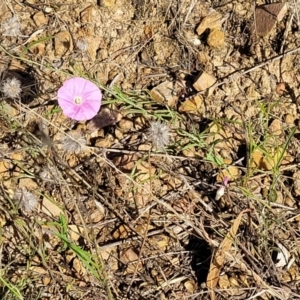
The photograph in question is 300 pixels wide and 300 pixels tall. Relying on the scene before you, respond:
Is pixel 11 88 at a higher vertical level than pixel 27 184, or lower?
higher

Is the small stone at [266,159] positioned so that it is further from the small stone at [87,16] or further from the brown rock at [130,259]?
the small stone at [87,16]

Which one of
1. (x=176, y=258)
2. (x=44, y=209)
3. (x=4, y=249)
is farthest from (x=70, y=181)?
(x=176, y=258)

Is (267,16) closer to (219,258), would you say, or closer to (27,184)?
(219,258)

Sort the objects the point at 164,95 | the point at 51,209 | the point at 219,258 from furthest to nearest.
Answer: the point at 164,95
the point at 51,209
the point at 219,258

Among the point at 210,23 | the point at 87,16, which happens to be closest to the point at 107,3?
the point at 87,16

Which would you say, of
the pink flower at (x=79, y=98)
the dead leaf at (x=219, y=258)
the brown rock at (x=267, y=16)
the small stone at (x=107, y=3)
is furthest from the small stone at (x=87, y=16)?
the dead leaf at (x=219, y=258)

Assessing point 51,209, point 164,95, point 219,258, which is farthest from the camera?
point 164,95

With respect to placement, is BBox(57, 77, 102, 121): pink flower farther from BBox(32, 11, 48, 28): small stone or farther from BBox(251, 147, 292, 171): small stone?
BBox(251, 147, 292, 171): small stone
